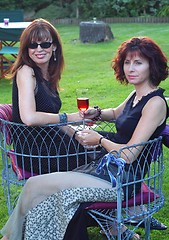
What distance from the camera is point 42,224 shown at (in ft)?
8.58

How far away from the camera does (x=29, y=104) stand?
3039mm

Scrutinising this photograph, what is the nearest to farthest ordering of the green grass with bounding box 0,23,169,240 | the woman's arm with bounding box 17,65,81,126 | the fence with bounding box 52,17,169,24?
1. the woman's arm with bounding box 17,65,81,126
2. the green grass with bounding box 0,23,169,240
3. the fence with bounding box 52,17,169,24

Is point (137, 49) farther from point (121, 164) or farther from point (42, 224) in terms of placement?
point (42, 224)

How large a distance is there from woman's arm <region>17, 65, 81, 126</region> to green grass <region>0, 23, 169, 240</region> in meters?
0.52

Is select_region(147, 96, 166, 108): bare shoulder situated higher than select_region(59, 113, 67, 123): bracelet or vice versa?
select_region(147, 96, 166, 108): bare shoulder

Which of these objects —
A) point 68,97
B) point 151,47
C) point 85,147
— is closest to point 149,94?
point 151,47

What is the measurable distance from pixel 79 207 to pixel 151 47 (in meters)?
1.00

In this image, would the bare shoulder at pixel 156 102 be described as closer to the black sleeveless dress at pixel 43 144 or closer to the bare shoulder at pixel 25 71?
the black sleeveless dress at pixel 43 144

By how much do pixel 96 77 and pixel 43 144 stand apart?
19.4ft

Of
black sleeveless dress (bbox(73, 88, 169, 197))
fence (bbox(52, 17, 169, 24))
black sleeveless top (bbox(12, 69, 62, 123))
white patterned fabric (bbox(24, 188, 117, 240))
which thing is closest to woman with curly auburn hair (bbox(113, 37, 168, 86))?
black sleeveless dress (bbox(73, 88, 169, 197))

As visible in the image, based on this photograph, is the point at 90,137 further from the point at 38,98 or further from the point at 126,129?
the point at 38,98

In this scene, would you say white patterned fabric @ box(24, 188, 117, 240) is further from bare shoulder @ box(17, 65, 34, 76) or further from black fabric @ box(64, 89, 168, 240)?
bare shoulder @ box(17, 65, 34, 76)

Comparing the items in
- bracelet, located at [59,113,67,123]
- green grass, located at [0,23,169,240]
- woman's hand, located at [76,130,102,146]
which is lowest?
green grass, located at [0,23,169,240]

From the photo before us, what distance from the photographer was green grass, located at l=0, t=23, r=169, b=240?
409 cm
